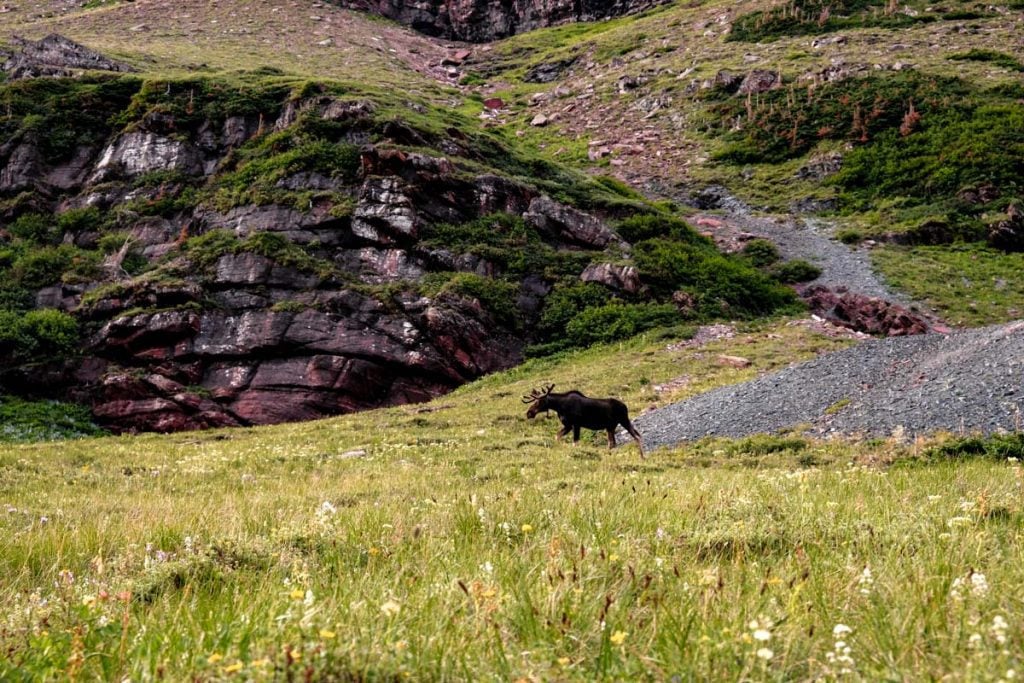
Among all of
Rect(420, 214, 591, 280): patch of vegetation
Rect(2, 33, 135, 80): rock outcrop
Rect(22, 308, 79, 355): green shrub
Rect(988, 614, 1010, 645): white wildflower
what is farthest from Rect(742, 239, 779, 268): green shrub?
Rect(2, 33, 135, 80): rock outcrop

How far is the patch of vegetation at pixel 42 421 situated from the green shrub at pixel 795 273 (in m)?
32.1

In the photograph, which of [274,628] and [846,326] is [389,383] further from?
[274,628]

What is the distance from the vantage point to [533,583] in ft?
11.1

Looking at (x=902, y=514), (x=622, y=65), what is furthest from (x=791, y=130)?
(x=902, y=514)

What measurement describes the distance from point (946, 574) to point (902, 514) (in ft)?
5.77

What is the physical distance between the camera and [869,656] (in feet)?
7.72

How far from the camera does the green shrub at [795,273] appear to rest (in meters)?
36.5

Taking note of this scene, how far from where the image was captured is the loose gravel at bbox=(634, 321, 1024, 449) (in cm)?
1295

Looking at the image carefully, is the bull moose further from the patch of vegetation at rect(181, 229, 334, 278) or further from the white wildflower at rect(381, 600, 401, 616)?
the patch of vegetation at rect(181, 229, 334, 278)

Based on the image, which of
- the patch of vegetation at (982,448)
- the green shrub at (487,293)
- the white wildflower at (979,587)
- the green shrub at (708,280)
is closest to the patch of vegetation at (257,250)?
the green shrub at (487,293)

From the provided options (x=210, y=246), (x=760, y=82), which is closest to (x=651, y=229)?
(x=210, y=246)

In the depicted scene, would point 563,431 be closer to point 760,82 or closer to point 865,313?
point 865,313

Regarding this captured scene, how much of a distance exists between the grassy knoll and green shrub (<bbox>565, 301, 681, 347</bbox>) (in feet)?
68.1

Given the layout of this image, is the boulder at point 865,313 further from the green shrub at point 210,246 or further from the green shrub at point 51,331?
the green shrub at point 51,331
